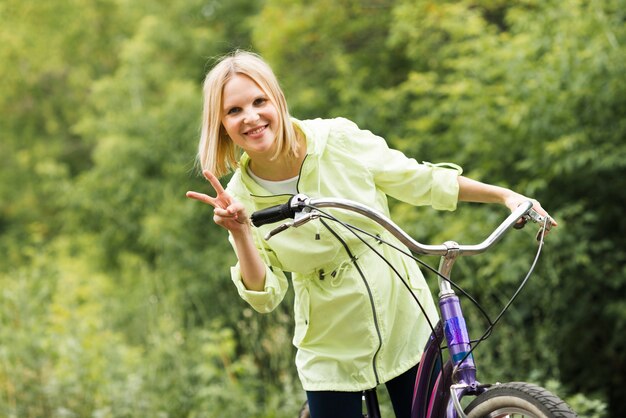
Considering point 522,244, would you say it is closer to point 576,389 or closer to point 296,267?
point 576,389

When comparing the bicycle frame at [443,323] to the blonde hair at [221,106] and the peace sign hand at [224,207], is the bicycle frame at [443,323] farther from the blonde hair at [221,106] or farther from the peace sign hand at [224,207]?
the blonde hair at [221,106]

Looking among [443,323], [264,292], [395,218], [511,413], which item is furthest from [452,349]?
[395,218]

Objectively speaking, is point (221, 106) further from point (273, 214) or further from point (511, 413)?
point (511, 413)

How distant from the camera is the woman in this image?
248 cm

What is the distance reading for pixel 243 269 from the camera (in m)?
2.33

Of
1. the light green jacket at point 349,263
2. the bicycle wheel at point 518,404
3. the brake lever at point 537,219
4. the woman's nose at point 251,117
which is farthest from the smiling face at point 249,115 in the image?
the bicycle wheel at point 518,404

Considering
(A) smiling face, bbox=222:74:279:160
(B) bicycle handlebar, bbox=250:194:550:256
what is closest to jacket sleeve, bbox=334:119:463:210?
(A) smiling face, bbox=222:74:279:160

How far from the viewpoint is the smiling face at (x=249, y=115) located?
8.02ft

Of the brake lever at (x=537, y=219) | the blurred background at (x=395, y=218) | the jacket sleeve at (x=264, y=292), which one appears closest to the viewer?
the brake lever at (x=537, y=219)

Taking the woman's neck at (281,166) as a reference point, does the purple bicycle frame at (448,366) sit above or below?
below

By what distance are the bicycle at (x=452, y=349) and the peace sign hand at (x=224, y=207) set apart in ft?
0.15

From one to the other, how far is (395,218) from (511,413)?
194 inches

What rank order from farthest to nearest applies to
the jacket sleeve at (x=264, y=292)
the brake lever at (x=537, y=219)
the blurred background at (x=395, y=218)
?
the blurred background at (x=395, y=218)
the jacket sleeve at (x=264, y=292)
the brake lever at (x=537, y=219)

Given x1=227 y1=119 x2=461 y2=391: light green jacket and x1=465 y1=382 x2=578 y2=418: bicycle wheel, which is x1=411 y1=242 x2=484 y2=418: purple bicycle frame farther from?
x1=227 y1=119 x2=461 y2=391: light green jacket
